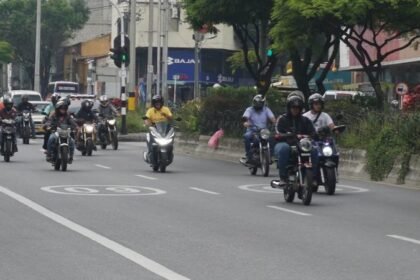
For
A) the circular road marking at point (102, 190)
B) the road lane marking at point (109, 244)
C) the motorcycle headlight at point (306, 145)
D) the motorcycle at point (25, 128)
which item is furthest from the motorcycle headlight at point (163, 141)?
the motorcycle at point (25, 128)

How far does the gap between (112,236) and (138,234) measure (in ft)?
1.25

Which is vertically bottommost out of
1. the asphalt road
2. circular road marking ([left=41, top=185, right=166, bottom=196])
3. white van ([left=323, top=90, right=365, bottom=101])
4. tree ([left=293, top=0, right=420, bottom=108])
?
circular road marking ([left=41, top=185, right=166, bottom=196])

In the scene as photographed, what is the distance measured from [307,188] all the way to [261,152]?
710 cm

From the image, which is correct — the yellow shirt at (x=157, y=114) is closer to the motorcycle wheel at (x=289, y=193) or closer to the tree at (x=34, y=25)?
the motorcycle wheel at (x=289, y=193)

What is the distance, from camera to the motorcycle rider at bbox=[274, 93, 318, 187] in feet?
58.9

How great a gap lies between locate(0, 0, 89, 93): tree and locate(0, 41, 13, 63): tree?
3.54 metres

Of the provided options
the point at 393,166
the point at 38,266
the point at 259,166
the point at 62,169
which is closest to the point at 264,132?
the point at 259,166

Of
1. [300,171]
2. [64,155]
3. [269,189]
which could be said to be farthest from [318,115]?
[64,155]

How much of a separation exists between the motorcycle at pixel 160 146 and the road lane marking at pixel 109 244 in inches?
303

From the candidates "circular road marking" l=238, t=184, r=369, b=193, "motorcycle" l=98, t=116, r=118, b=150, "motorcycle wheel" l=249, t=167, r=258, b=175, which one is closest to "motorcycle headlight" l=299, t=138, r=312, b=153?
"circular road marking" l=238, t=184, r=369, b=193

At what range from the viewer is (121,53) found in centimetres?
4291

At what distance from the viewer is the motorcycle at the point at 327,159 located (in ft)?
63.4

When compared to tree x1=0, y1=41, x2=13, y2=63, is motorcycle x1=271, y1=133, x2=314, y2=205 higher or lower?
lower

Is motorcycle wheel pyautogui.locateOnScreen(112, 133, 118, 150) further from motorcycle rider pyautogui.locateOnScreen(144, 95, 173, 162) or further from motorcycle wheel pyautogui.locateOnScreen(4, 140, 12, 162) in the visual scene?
motorcycle rider pyautogui.locateOnScreen(144, 95, 173, 162)
